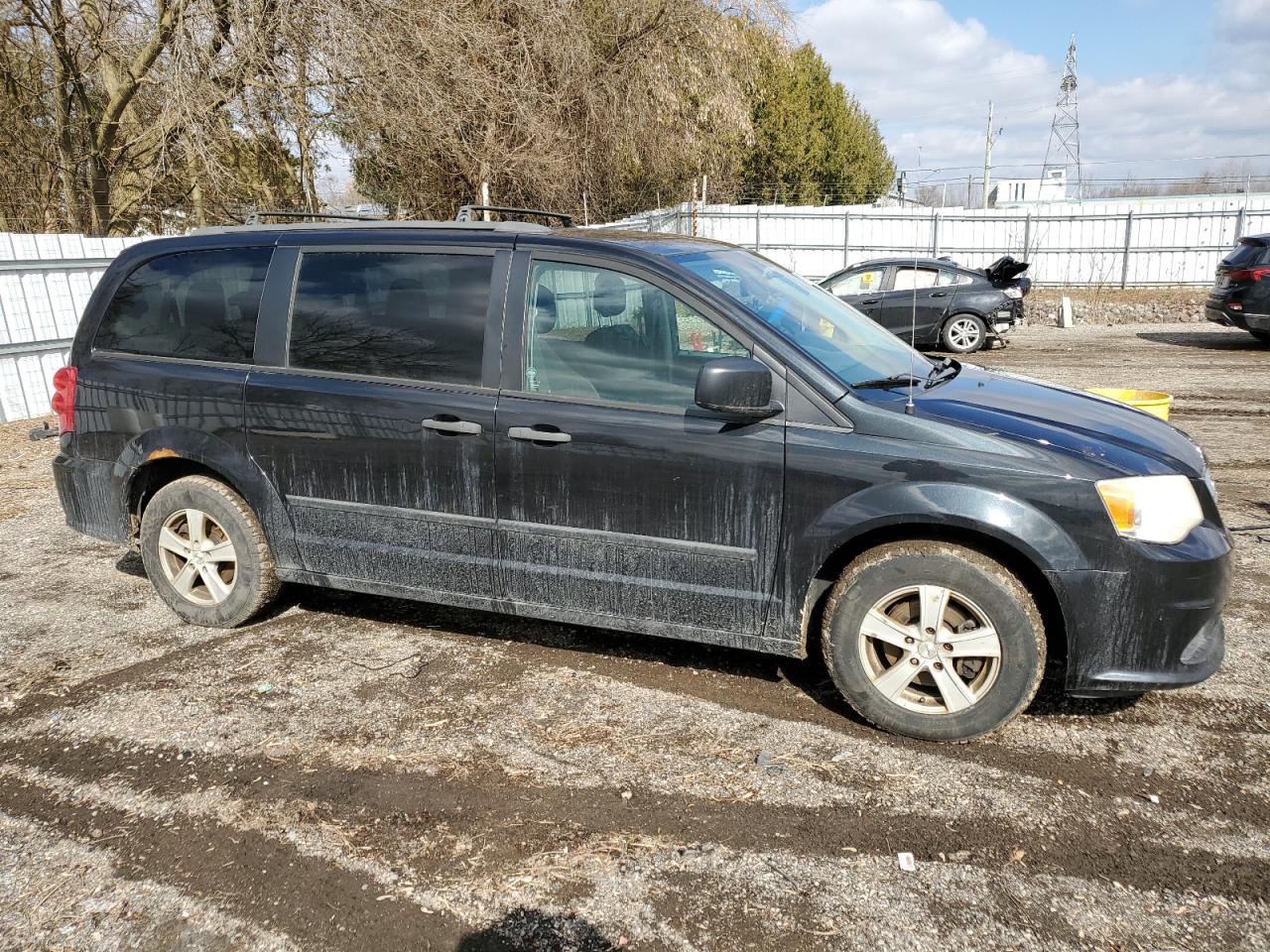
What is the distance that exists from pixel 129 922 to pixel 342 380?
2228 mm

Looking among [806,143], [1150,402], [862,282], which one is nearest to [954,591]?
[1150,402]

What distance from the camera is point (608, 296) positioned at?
3.70m

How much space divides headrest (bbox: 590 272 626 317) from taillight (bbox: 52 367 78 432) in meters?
2.78

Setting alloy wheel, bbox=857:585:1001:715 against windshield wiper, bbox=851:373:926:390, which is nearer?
alloy wheel, bbox=857:585:1001:715

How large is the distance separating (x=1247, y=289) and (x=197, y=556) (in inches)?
627

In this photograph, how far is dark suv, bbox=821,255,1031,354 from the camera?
588 inches

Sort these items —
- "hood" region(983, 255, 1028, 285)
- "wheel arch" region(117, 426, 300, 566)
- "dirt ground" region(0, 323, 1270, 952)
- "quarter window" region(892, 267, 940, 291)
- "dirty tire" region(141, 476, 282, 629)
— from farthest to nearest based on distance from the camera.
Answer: "quarter window" region(892, 267, 940, 291) < "hood" region(983, 255, 1028, 285) < "dirty tire" region(141, 476, 282, 629) < "wheel arch" region(117, 426, 300, 566) < "dirt ground" region(0, 323, 1270, 952)

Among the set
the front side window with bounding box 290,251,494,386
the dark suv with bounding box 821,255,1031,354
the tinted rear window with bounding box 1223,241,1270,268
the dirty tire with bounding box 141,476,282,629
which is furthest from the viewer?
the dark suv with bounding box 821,255,1031,354

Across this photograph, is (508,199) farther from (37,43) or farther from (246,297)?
(246,297)

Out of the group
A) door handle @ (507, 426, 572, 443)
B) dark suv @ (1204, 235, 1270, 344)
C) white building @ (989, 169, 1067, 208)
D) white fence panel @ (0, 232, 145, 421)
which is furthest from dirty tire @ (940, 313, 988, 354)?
white building @ (989, 169, 1067, 208)

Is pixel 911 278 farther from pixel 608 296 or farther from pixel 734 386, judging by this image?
pixel 734 386

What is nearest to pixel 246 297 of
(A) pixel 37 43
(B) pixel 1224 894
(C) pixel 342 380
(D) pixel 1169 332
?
(C) pixel 342 380

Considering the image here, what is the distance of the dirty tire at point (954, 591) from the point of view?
3189 millimetres

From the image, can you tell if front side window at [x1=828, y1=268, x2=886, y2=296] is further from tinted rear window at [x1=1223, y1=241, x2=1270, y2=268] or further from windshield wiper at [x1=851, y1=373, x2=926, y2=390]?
windshield wiper at [x1=851, y1=373, x2=926, y2=390]
